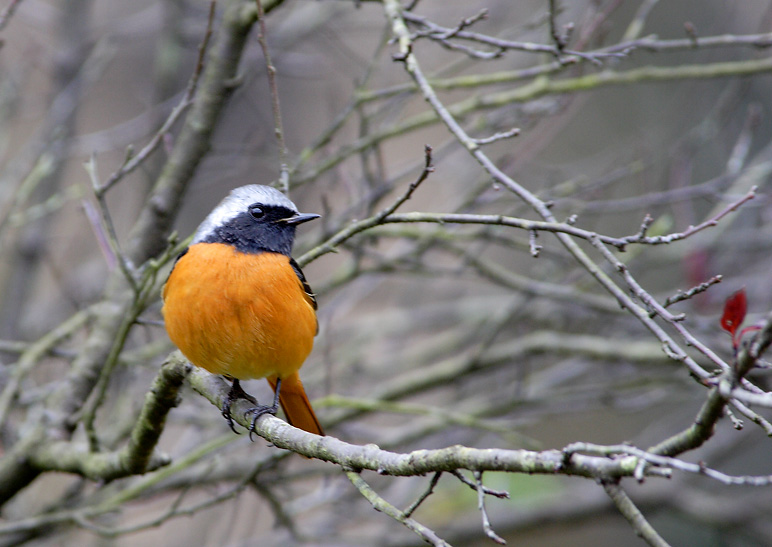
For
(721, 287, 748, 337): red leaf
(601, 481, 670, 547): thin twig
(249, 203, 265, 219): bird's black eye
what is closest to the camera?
(601, 481, 670, 547): thin twig

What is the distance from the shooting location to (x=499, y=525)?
5461 millimetres

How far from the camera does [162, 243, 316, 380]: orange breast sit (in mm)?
3055

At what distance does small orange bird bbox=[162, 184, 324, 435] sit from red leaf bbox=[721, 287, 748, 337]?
1664 millimetres

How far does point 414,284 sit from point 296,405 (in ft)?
12.5

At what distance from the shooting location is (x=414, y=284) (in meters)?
7.42

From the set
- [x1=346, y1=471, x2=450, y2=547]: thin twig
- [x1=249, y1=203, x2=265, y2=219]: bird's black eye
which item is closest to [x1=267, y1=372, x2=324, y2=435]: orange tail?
[x1=249, y1=203, x2=265, y2=219]: bird's black eye

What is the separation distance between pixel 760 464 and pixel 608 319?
11.9 ft

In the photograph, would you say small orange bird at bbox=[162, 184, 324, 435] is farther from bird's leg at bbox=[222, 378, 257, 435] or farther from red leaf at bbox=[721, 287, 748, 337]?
red leaf at bbox=[721, 287, 748, 337]

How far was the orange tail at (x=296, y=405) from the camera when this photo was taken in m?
3.71

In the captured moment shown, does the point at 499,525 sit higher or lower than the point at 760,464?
higher

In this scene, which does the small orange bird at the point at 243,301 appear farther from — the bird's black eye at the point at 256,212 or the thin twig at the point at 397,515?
the thin twig at the point at 397,515

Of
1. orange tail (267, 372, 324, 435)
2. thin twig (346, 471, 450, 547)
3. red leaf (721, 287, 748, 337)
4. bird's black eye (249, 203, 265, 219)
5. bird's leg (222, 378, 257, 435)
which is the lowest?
orange tail (267, 372, 324, 435)

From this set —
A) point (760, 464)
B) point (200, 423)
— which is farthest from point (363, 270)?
point (760, 464)

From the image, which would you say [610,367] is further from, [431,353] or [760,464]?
[760,464]
